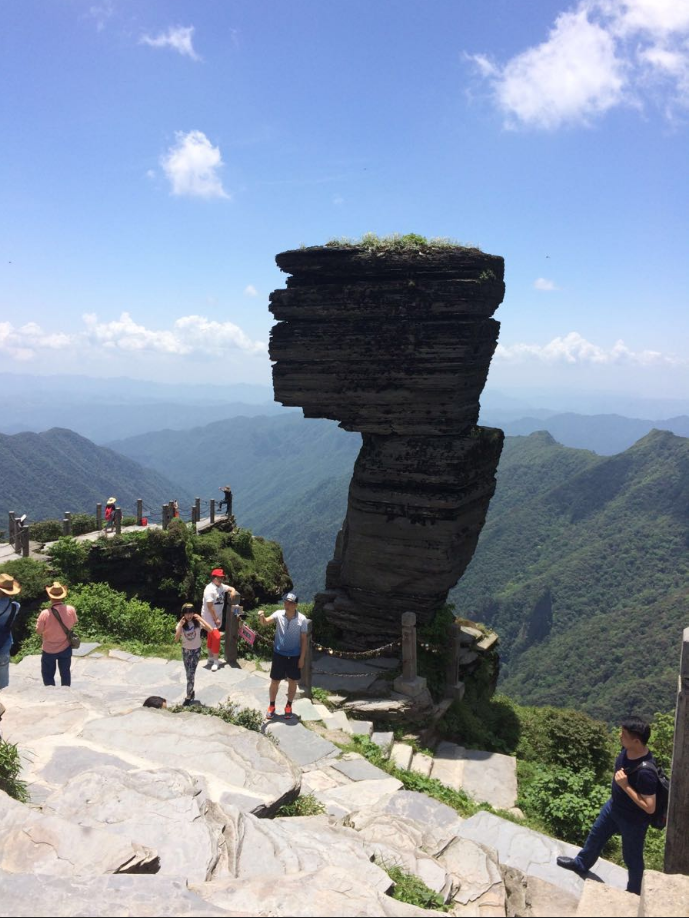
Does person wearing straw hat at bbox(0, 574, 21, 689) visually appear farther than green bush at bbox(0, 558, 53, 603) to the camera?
No

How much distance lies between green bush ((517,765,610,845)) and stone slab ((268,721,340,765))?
378cm

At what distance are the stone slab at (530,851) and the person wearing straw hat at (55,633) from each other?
247 inches

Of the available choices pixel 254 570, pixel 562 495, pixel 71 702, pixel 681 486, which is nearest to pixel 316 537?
pixel 562 495

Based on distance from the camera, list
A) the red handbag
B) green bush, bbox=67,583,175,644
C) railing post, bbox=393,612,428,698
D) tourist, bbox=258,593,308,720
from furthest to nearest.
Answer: green bush, bbox=67,583,175,644
railing post, bbox=393,612,428,698
the red handbag
tourist, bbox=258,593,308,720

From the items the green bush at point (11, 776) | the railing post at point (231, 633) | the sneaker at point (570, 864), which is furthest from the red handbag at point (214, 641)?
the sneaker at point (570, 864)

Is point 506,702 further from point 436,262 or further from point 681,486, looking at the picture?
point 681,486

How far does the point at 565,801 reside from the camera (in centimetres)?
977

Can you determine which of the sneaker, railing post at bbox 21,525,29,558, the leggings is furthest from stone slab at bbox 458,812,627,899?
railing post at bbox 21,525,29,558

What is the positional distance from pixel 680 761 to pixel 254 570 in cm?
1952

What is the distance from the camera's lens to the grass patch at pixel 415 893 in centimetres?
453

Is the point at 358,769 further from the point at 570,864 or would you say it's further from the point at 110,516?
the point at 110,516

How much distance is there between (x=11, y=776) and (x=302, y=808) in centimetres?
278

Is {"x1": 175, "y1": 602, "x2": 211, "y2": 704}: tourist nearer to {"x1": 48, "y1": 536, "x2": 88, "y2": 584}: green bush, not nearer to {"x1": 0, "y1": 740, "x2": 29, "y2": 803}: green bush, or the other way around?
{"x1": 0, "y1": 740, "x2": 29, "y2": 803}: green bush

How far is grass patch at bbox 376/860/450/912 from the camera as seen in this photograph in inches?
178
